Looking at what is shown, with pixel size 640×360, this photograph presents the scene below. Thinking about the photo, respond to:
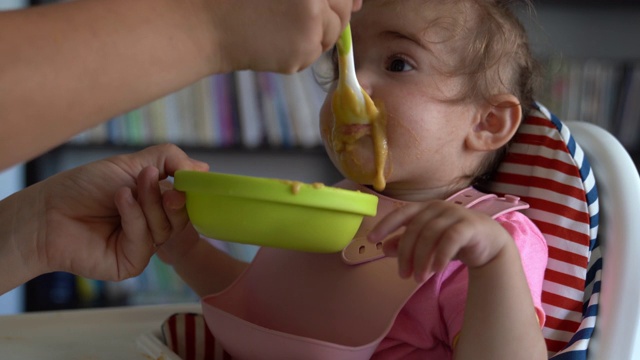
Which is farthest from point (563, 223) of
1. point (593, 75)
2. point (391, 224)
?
point (593, 75)

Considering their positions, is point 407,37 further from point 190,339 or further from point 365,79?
point 190,339

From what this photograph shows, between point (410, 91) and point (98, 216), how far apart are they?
39cm

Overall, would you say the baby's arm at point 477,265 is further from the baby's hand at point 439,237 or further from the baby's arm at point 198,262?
the baby's arm at point 198,262

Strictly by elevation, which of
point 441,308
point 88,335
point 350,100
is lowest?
point 88,335

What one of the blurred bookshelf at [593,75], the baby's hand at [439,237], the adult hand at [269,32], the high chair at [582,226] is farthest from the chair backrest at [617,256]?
the blurred bookshelf at [593,75]

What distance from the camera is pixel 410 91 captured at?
0.92 metres

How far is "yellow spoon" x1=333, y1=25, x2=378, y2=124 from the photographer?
2.83 feet

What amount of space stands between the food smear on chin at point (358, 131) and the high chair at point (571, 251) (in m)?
0.11

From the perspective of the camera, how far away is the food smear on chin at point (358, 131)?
2.91 feet

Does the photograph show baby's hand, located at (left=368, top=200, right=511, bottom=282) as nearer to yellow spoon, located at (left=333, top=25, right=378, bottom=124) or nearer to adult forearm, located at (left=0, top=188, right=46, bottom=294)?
yellow spoon, located at (left=333, top=25, right=378, bottom=124)

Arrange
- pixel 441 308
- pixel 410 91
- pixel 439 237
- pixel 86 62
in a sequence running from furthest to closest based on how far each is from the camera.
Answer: pixel 410 91 → pixel 441 308 → pixel 439 237 → pixel 86 62

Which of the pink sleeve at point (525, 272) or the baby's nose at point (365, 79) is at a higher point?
the baby's nose at point (365, 79)

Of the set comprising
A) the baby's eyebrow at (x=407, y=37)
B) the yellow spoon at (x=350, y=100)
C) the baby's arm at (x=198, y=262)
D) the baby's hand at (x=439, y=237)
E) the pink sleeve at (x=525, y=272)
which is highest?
the baby's eyebrow at (x=407, y=37)

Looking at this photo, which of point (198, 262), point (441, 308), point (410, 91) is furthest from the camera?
point (198, 262)
